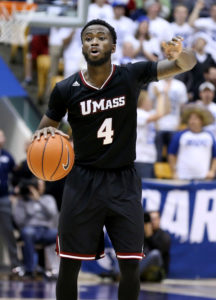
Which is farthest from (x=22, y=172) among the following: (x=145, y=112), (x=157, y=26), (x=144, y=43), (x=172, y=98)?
(x=157, y=26)

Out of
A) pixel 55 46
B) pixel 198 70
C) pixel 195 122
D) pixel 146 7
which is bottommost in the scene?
pixel 195 122

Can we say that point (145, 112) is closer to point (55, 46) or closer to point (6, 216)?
point (6, 216)

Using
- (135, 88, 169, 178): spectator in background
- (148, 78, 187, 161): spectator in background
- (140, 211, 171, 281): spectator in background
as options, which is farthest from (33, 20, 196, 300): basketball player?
(148, 78, 187, 161): spectator in background

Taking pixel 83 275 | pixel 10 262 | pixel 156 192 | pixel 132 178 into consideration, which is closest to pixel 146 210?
pixel 156 192

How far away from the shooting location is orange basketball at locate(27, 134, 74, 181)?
5867 mm

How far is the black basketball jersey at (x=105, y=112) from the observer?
5.89 meters

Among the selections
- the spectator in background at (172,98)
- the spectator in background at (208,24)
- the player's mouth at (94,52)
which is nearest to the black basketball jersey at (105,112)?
the player's mouth at (94,52)

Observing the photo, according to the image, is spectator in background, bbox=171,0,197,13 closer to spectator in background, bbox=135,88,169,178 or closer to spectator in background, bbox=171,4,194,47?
spectator in background, bbox=171,4,194,47

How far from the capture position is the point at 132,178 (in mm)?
6027

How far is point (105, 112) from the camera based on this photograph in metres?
5.89

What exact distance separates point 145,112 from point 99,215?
671cm

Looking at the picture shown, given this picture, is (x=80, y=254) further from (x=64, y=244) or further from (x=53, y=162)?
(x=53, y=162)

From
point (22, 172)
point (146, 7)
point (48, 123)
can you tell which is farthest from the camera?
point (146, 7)

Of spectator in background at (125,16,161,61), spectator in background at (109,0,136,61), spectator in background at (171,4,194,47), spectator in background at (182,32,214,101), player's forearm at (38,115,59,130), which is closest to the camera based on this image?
player's forearm at (38,115,59,130)
